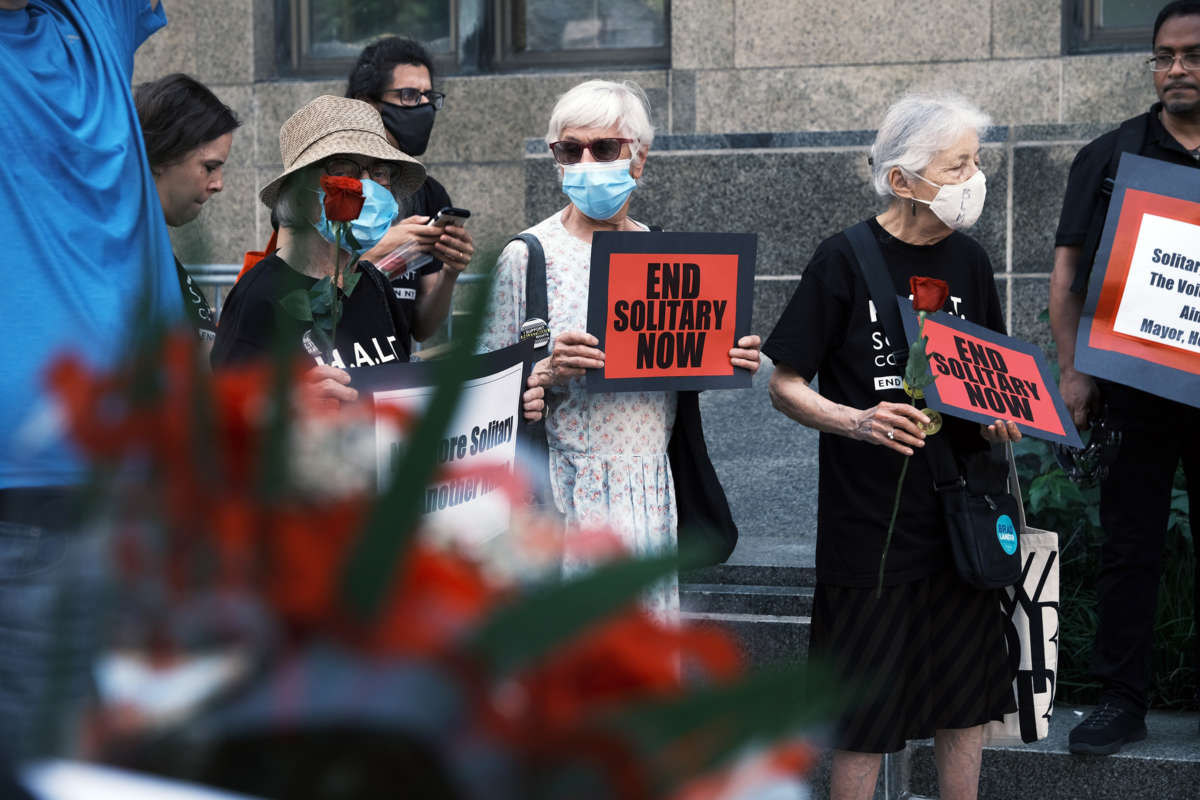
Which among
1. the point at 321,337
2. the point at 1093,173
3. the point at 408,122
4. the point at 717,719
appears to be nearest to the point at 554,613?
the point at 717,719

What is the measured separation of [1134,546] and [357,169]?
2.71 m

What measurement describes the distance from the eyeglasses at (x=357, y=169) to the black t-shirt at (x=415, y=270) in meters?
0.26

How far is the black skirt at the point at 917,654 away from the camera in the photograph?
3.75 meters

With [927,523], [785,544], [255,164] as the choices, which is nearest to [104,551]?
[927,523]

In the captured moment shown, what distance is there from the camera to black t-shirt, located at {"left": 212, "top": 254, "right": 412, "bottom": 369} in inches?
115

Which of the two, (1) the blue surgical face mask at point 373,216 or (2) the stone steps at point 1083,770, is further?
(2) the stone steps at point 1083,770

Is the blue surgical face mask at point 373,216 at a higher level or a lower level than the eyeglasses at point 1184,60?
lower

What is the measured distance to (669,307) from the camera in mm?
3891

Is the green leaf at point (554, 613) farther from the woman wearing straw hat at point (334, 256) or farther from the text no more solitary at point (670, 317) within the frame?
the text no more solitary at point (670, 317)

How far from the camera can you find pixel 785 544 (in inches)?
221

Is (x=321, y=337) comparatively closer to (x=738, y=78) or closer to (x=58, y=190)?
(x=58, y=190)

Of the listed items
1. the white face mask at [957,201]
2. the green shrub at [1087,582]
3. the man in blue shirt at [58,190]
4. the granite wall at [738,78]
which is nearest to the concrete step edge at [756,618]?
the green shrub at [1087,582]

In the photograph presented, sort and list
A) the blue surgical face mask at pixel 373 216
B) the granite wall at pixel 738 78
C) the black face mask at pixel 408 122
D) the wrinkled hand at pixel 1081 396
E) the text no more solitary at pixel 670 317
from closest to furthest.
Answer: the blue surgical face mask at pixel 373 216 → the text no more solitary at pixel 670 317 → the wrinkled hand at pixel 1081 396 → the black face mask at pixel 408 122 → the granite wall at pixel 738 78

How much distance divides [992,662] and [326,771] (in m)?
3.55
